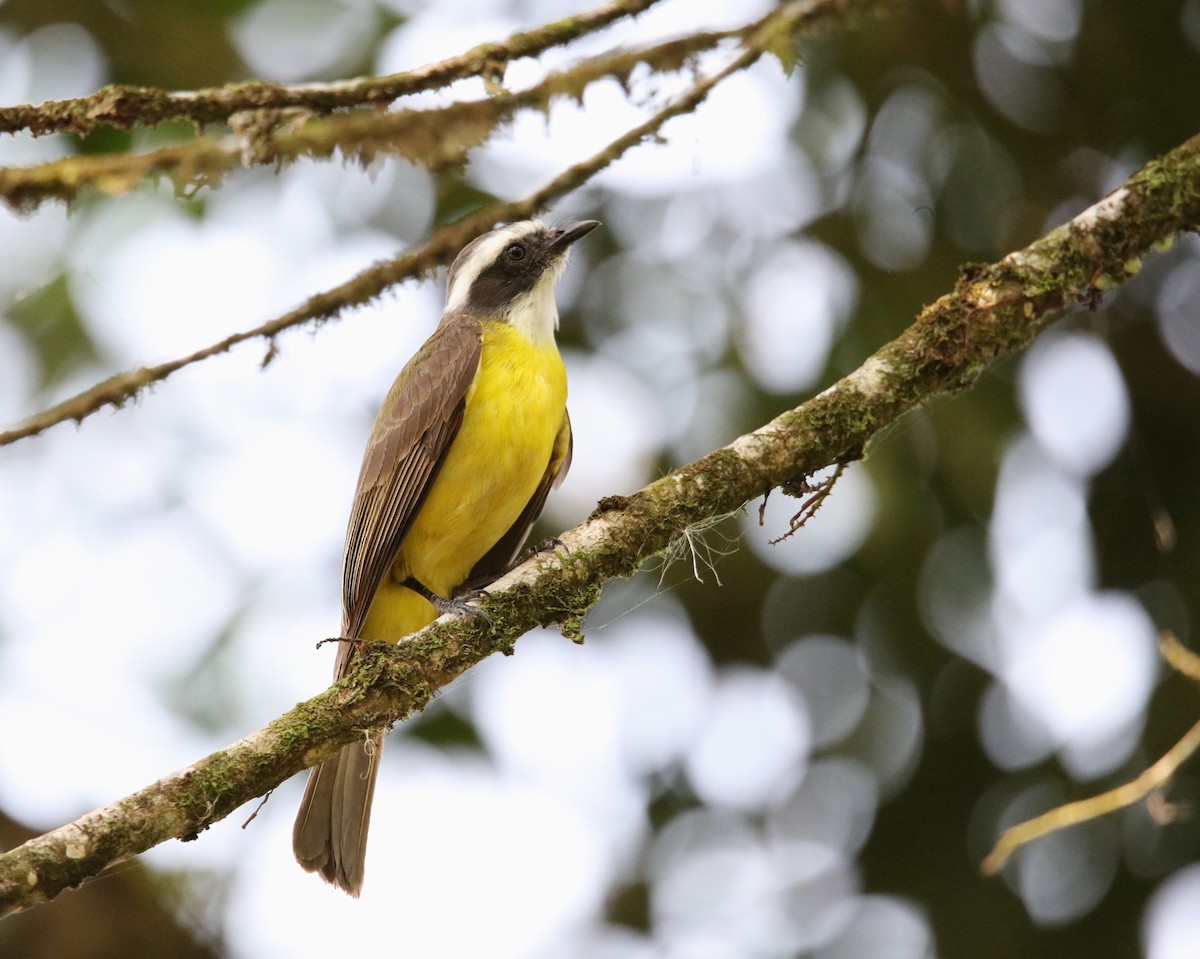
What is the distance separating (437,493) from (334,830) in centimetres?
120

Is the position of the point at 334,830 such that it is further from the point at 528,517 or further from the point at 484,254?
the point at 484,254

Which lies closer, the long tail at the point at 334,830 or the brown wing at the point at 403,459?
the long tail at the point at 334,830

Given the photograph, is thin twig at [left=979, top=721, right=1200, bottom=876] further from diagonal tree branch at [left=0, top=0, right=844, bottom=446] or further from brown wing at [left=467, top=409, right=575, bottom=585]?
diagonal tree branch at [left=0, top=0, right=844, bottom=446]

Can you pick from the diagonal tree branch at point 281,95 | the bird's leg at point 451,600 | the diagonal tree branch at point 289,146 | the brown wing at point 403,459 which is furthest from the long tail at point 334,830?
the diagonal tree branch at point 281,95

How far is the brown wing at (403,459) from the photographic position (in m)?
4.52

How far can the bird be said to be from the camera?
4.37m

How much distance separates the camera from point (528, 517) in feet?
16.1

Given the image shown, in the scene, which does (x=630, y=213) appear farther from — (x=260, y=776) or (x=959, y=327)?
(x=260, y=776)

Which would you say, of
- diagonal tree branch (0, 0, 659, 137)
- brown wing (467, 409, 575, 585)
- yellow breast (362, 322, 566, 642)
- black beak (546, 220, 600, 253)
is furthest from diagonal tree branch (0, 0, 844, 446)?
black beak (546, 220, 600, 253)

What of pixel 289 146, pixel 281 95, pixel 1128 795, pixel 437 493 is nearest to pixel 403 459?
pixel 437 493

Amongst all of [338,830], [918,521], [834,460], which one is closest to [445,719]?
[338,830]

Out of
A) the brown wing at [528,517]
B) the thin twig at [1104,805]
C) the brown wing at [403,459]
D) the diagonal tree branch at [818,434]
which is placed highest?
the diagonal tree branch at [818,434]

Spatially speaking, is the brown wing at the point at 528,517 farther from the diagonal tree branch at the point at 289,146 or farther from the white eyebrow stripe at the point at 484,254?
the diagonal tree branch at the point at 289,146

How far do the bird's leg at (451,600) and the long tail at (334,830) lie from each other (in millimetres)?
591
